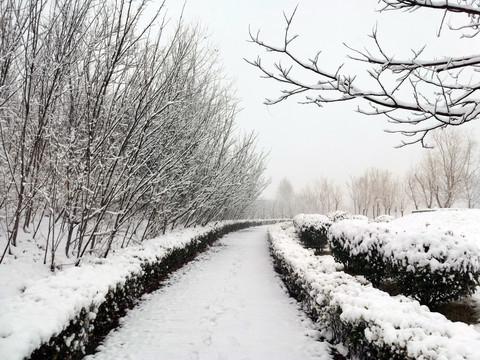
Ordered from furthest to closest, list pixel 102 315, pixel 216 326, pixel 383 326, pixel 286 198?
pixel 286 198 < pixel 216 326 < pixel 102 315 < pixel 383 326

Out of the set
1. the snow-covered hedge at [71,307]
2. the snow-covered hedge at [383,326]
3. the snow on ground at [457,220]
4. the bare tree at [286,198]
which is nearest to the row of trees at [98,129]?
the snow-covered hedge at [71,307]

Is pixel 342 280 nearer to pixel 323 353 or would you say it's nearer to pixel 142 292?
pixel 323 353

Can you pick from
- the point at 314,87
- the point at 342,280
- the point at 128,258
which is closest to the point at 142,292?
the point at 128,258

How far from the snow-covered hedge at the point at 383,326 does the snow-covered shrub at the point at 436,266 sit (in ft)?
3.83

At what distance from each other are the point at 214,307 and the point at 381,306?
3.49m

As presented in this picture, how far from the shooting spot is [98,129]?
279 inches

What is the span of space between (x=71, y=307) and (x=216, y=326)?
244cm

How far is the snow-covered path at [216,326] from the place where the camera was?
4137 millimetres

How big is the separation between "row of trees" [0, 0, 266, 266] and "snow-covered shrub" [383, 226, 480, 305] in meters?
5.02

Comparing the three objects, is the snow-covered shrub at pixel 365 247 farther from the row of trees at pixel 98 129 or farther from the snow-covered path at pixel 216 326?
the row of trees at pixel 98 129

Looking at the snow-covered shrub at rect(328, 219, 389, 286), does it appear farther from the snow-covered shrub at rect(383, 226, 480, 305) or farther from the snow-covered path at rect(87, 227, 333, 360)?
the snow-covered path at rect(87, 227, 333, 360)

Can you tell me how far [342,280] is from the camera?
507 cm

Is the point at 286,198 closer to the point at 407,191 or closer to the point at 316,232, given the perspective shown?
the point at 407,191

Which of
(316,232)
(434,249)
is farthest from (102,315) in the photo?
(316,232)
